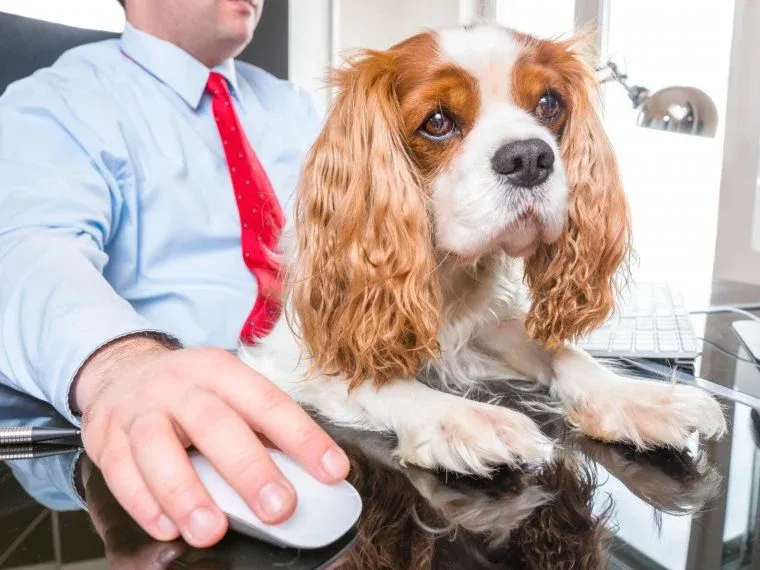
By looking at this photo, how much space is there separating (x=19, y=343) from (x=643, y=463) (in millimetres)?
663

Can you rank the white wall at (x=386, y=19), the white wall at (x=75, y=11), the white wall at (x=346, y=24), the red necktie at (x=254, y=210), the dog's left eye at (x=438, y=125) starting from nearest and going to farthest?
the dog's left eye at (x=438, y=125), the red necktie at (x=254, y=210), the white wall at (x=75, y=11), the white wall at (x=346, y=24), the white wall at (x=386, y=19)

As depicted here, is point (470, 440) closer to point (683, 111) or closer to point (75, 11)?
point (683, 111)

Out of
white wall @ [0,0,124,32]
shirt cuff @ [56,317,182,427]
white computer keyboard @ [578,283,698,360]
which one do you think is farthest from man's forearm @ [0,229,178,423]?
white wall @ [0,0,124,32]

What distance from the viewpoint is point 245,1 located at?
144 centimetres

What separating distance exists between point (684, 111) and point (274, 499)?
1.37 meters

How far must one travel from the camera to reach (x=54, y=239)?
0.85m

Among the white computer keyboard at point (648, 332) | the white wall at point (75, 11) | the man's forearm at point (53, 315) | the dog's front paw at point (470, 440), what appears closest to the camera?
the dog's front paw at point (470, 440)

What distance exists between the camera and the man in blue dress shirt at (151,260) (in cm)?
47

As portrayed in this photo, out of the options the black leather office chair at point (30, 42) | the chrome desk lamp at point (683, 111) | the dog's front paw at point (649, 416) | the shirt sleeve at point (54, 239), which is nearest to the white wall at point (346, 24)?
the black leather office chair at point (30, 42)

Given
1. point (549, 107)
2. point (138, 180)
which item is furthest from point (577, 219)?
point (138, 180)

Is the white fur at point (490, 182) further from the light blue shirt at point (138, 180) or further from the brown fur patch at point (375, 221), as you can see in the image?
the light blue shirt at point (138, 180)

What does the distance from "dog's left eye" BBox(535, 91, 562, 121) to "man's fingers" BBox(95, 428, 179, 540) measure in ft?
2.12

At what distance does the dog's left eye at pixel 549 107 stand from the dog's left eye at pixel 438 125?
130 millimetres

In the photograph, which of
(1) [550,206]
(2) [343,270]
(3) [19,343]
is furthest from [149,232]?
(1) [550,206]
